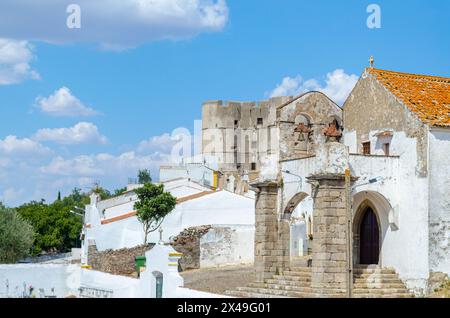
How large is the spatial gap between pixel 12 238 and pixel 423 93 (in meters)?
23.8

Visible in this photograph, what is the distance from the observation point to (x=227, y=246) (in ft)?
124

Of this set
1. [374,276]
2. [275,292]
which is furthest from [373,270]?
[275,292]

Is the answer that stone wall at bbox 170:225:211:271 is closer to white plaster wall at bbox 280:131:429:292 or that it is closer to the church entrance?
the church entrance

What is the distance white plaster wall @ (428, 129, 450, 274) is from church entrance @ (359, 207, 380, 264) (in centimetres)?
248

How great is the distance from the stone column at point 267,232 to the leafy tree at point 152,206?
12.6 m

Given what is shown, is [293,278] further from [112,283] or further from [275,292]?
[112,283]

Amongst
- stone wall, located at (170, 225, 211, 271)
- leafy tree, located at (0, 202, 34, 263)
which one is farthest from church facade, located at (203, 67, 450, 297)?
leafy tree, located at (0, 202, 34, 263)

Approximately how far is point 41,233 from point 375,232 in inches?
1912

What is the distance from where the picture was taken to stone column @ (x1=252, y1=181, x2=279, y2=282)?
2742 centimetres

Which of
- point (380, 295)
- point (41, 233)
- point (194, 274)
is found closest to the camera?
point (380, 295)

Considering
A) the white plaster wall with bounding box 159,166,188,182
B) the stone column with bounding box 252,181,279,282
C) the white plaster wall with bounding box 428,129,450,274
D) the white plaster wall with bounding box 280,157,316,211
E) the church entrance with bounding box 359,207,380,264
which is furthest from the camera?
the white plaster wall with bounding box 159,166,188,182

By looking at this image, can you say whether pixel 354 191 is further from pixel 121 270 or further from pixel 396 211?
pixel 121 270
